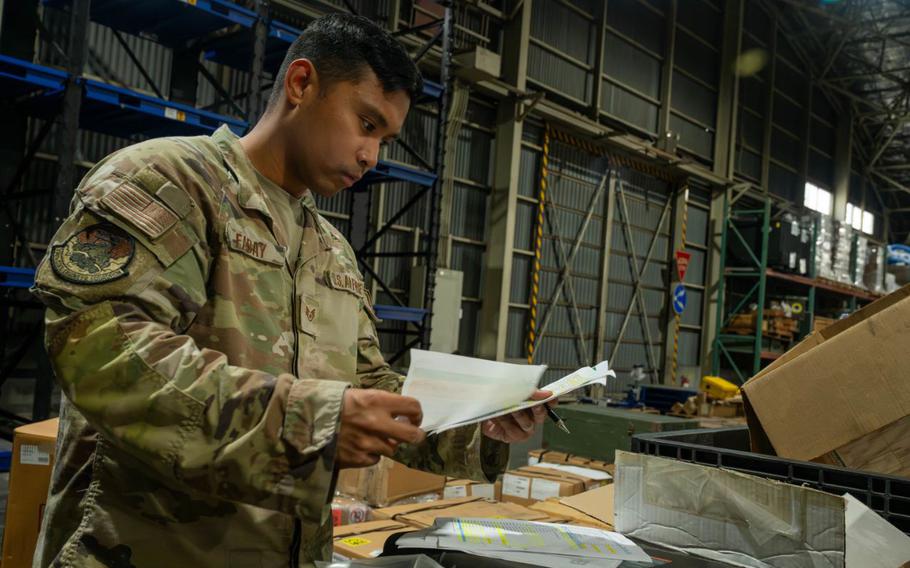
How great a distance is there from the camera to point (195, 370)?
0.96m

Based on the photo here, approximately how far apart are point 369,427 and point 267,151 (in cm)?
75

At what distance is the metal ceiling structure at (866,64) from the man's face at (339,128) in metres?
13.9

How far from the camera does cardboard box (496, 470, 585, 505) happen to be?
3.97 metres

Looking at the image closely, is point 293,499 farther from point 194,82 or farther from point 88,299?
point 194,82

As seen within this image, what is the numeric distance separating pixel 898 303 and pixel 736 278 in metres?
12.6

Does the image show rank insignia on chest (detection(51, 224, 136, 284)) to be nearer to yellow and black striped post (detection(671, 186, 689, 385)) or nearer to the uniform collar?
the uniform collar

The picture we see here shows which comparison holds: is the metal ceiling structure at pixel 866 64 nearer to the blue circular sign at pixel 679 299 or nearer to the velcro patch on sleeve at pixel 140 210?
the blue circular sign at pixel 679 299

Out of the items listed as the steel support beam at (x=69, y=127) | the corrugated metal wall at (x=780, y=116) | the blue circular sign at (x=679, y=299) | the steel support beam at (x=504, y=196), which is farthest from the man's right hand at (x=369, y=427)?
the corrugated metal wall at (x=780, y=116)

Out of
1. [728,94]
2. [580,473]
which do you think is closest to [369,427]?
[580,473]

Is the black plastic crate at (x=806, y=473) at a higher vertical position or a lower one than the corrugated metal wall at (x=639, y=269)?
lower

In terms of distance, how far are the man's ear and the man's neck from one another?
9 centimetres

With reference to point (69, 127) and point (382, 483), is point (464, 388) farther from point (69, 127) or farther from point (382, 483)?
point (69, 127)

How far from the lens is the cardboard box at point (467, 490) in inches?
164

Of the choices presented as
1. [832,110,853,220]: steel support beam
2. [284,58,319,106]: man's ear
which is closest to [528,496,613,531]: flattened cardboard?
[284,58,319,106]: man's ear
